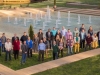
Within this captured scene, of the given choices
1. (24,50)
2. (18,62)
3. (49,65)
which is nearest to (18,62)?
(18,62)

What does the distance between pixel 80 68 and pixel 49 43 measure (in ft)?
15.1

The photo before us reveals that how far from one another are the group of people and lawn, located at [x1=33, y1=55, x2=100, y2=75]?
151 cm

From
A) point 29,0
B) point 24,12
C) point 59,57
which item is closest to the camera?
point 59,57

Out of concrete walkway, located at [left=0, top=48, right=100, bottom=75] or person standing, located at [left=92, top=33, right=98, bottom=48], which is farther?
person standing, located at [left=92, top=33, right=98, bottom=48]

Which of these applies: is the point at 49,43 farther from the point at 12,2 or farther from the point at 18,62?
the point at 12,2

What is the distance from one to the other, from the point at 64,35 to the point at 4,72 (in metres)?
6.01

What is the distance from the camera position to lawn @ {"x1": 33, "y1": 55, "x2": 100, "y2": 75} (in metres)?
14.2

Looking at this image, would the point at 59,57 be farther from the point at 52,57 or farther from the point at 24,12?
the point at 24,12

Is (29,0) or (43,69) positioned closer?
(43,69)

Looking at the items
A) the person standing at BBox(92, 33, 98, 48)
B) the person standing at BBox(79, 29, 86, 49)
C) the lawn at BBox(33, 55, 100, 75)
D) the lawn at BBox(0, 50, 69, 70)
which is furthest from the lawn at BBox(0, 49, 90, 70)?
the person standing at BBox(92, 33, 98, 48)

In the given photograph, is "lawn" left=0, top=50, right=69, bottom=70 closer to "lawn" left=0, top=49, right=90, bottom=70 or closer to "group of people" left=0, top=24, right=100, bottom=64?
"lawn" left=0, top=49, right=90, bottom=70

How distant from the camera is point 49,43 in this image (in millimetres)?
18984

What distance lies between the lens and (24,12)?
44.9 metres

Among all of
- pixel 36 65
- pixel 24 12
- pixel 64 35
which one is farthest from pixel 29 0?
pixel 36 65
